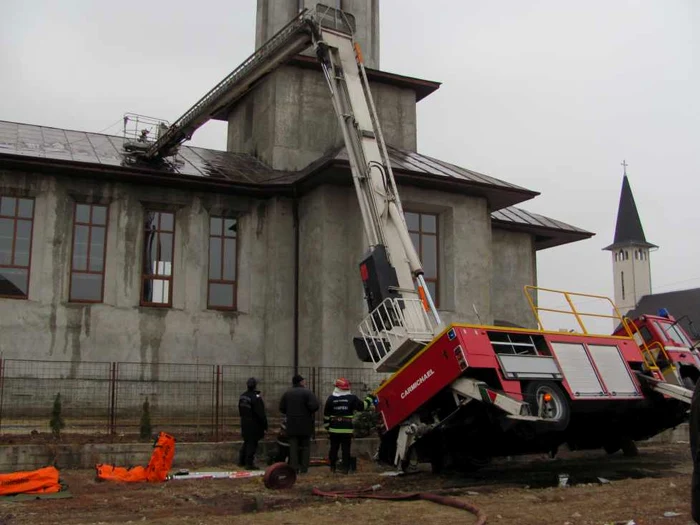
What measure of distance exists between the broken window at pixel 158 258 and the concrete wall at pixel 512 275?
32.7 ft

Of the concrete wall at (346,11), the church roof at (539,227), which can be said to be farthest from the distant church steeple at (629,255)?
the concrete wall at (346,11)

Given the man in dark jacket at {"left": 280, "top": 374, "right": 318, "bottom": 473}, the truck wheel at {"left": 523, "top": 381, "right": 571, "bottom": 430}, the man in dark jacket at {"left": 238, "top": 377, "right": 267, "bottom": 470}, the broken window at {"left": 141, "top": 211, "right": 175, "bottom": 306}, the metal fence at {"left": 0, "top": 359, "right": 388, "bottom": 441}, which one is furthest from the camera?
the broken window at {"left": 141, "top": 211, "right": 175, "bottom": 306}

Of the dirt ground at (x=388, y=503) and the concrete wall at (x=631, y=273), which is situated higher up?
the concrete wall at (x=631, y=273)

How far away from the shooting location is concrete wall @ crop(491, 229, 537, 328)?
24.7 m

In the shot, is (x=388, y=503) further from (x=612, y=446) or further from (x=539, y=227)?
(x=539, y=227)

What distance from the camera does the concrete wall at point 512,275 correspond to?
974 inches

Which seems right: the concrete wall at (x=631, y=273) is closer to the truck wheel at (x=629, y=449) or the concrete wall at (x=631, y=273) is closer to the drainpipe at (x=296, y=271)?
the drainpipe at (x=296, y=271)

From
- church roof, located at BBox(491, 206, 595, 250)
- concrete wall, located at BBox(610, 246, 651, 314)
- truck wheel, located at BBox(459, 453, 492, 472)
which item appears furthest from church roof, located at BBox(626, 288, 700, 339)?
truck wheel, located at BBox(459, 453, 492, 472)

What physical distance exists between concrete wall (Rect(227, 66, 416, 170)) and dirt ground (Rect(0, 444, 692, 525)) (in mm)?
11944

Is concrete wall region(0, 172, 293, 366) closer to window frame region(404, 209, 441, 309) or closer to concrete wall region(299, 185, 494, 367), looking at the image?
concrete wall region(299, 185, 494, 367)

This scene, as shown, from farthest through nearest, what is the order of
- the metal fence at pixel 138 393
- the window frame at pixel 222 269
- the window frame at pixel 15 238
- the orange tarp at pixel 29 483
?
the window frame at pixel 222 269 → the window frame at pixel 15 238 → the metal fence at pixel 138 393 → the orange tarp at pixel 29 483

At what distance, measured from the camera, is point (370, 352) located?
14227 millimetres

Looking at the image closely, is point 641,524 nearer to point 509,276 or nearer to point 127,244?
point 127,244

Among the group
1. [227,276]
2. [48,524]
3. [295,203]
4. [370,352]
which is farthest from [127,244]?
[48,524]
